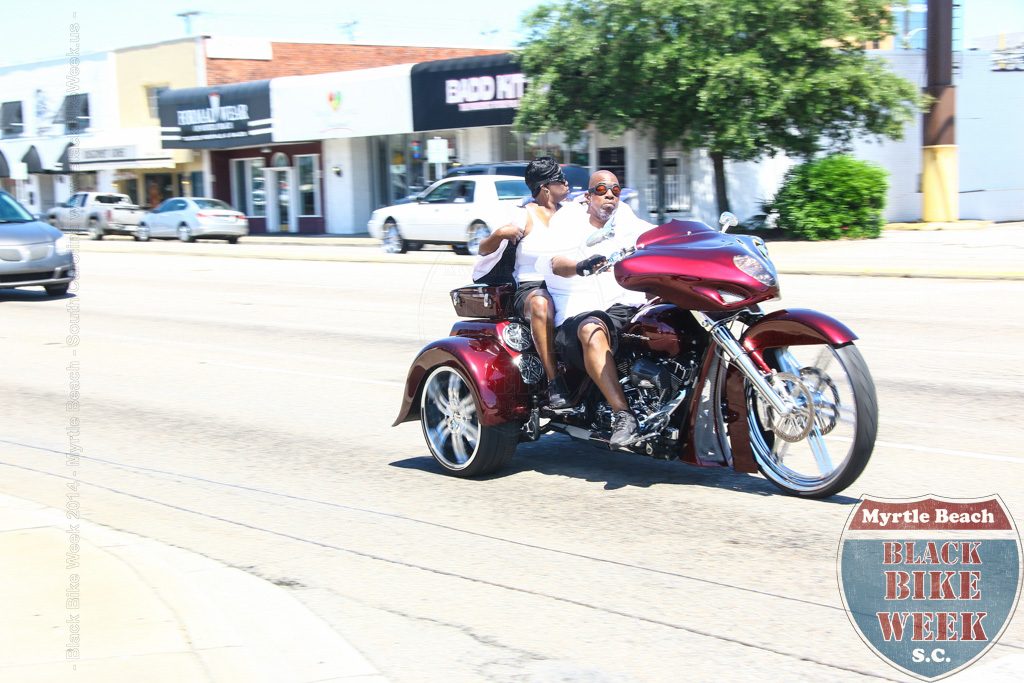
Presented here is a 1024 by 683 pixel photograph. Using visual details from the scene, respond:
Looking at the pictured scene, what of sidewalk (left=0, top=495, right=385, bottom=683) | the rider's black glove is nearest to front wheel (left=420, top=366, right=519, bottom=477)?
the rider's black glove

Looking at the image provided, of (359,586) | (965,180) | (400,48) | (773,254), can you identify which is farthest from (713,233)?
(400,48)

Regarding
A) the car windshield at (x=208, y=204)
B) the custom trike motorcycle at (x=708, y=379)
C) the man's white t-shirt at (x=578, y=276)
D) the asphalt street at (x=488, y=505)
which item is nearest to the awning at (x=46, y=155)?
the car windshield at (x=208, y=204)

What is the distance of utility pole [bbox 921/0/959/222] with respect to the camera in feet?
99.5

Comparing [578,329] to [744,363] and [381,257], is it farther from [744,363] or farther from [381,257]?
[381,257]

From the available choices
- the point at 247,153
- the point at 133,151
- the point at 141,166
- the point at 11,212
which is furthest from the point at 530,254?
the point at 133,151

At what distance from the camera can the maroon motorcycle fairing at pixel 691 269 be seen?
6.00 m

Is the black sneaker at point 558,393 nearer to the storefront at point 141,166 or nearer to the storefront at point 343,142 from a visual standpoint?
the storefront at point 343,142

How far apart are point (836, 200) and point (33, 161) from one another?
44.8 meters

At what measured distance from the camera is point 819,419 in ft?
19.5

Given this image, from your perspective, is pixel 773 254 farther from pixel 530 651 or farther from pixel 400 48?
pixel 400 48

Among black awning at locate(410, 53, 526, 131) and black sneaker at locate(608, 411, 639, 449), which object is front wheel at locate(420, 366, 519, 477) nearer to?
black sneaker at locate(608, 411, 639, 449)

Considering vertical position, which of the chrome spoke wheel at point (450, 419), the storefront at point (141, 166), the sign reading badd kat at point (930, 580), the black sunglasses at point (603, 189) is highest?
the storefront at point (141, 166)

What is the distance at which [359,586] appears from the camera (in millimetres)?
5340

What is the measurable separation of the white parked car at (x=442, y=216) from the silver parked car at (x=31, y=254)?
950 centimetres
